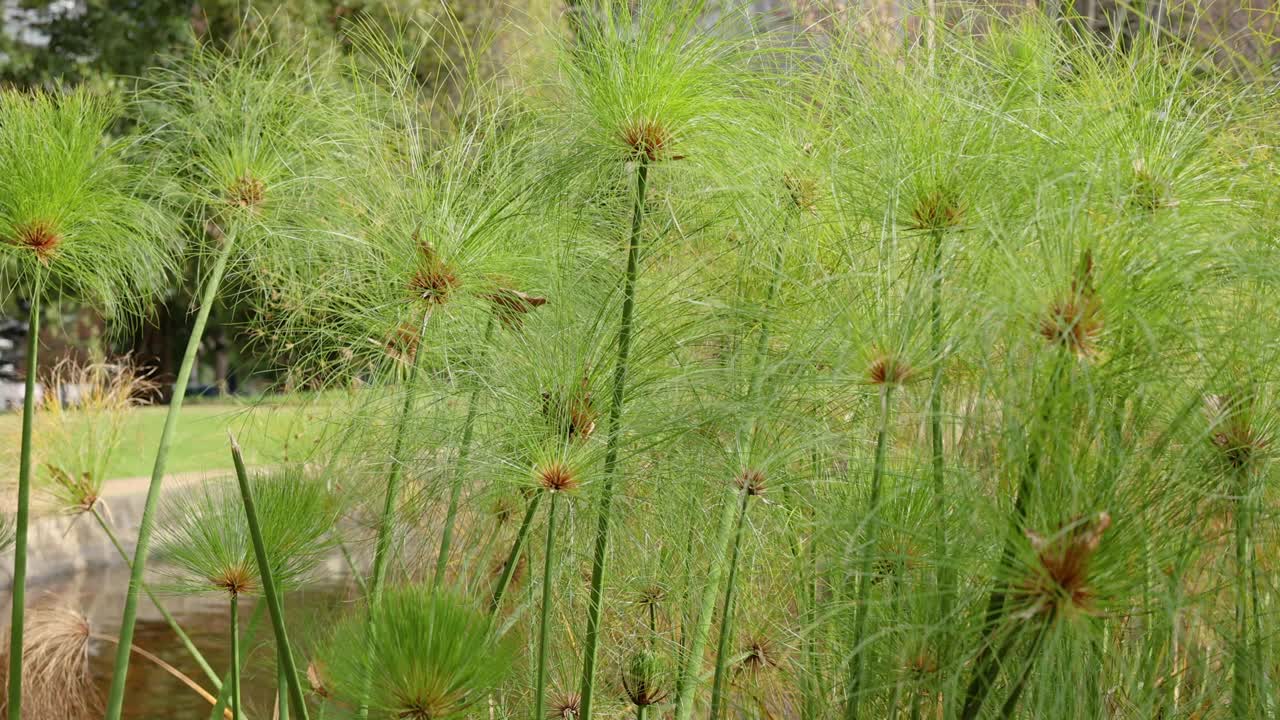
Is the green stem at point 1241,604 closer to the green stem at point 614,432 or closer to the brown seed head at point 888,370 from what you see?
the brown seed head at point 888,370

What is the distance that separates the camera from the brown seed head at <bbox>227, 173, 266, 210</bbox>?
5.88 ft

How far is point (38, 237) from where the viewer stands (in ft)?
5.37

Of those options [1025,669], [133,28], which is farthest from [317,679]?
[133,28]

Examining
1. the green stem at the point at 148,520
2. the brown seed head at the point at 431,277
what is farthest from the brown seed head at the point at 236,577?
the brown seed head at the point at 431,277

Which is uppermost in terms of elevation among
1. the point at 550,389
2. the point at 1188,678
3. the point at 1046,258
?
the point at 1046,258

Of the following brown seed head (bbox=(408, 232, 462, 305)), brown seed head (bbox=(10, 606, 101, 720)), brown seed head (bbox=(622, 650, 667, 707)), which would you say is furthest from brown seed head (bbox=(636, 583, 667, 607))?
brown seed head (bbox=(10, 606, 101, 720))

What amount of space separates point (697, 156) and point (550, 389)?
1.07ft

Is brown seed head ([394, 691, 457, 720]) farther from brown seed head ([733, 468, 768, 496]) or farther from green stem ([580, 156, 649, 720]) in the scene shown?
brown seed head ([733, 468, 768, 496])

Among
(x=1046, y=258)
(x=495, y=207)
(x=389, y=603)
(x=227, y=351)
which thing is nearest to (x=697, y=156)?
(x=495, y=207)

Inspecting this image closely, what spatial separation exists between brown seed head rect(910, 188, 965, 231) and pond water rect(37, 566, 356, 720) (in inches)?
76.4

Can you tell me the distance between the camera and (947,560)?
103 centimetres

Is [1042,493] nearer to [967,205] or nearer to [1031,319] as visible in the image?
[1031,319]

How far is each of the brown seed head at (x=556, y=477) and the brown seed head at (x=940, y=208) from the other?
435mm

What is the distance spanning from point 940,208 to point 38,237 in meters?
1.17
